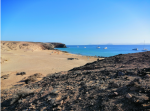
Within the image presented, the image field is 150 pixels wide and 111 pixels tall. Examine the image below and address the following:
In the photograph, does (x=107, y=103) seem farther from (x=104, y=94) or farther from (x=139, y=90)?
(x=139, y=90)

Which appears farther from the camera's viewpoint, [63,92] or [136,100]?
[63,92]

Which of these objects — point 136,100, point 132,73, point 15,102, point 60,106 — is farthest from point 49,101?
point 132,73

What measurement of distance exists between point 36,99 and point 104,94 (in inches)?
102

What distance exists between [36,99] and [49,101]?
71 cm

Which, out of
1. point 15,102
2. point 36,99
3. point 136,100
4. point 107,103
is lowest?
point 15,102

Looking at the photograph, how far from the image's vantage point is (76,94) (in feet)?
12.1

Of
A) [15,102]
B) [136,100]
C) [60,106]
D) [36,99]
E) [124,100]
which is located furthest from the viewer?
[15,102]

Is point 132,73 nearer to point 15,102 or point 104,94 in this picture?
point 104,94

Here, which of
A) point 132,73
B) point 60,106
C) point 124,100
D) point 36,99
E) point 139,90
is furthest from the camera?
point 132,73

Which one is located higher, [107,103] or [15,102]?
[107,103]

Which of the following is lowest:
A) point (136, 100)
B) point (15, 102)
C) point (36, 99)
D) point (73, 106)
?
point (15, 102)

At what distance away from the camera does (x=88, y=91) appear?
3711mm

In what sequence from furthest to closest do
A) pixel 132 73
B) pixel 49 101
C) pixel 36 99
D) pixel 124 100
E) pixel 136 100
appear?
pixel 132 73
pixel 36 99
pixel 49 101
pixel 124 100
pixel 136 100

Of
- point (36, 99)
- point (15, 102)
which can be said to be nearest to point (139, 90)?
point (36, 99)
